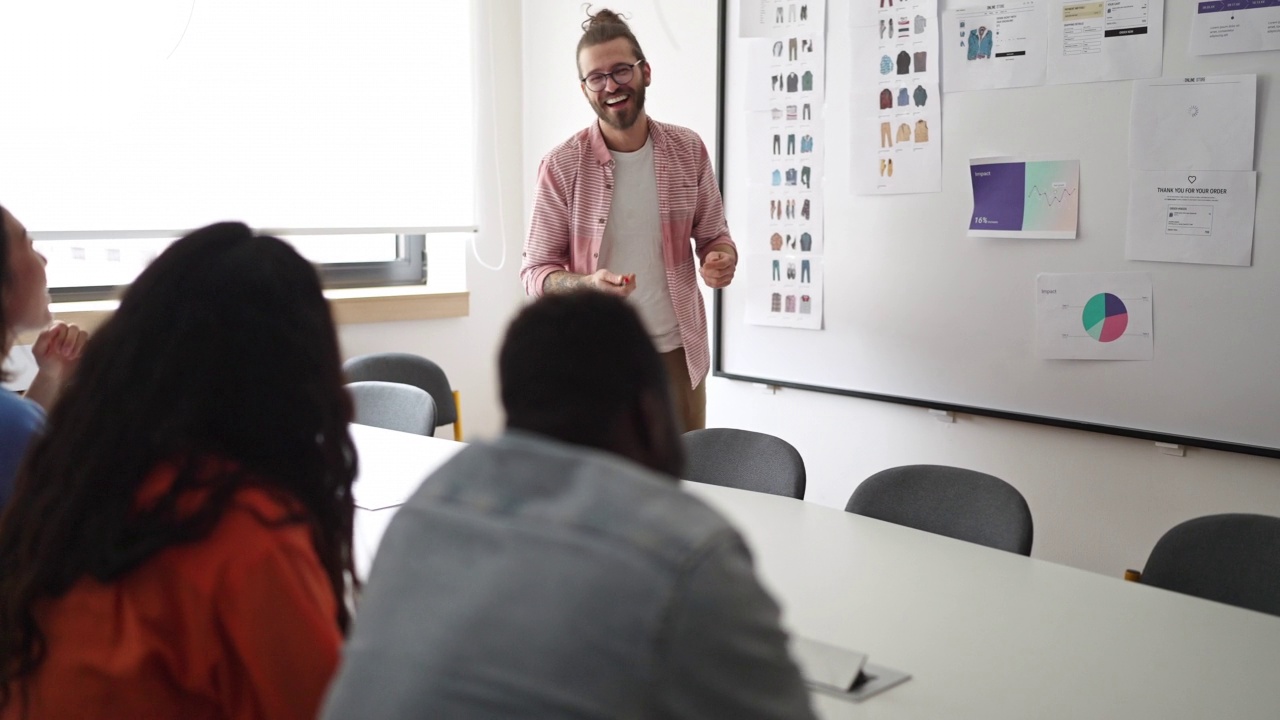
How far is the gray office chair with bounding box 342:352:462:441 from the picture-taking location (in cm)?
387

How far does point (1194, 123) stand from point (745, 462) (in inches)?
60.5

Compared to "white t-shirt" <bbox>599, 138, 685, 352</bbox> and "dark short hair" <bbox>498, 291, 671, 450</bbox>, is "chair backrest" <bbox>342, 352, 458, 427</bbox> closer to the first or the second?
"white t-shirt" <bbox>599, 138, 685, 352</bbox>

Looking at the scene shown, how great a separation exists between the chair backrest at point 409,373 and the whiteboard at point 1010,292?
110 cm

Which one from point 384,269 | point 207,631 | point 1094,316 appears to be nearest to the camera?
point 207,631

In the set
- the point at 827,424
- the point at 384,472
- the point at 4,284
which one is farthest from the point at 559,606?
the point at 827,424

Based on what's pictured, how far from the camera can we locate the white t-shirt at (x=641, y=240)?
11.7ft

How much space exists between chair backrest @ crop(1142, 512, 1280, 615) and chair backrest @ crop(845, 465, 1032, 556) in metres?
0.26

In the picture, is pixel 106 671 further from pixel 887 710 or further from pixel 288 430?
pixel 887 710

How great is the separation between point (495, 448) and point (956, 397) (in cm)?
291

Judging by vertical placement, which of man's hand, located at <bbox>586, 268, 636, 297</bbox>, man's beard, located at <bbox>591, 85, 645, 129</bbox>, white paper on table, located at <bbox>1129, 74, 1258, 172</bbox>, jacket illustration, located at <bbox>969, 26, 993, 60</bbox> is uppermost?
jacket illustration, located at <bbox>969, 26, 993, 60</bbox>

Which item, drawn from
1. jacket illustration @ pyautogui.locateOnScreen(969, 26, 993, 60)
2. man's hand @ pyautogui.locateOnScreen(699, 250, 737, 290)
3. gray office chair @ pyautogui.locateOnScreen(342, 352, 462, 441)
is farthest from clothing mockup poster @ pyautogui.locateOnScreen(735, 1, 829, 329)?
gray office chair @ pyautogui.locateOnScreen(342, 352, 462, 441)

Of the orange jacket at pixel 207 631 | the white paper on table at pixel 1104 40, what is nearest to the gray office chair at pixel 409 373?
the white paper on table at pixel 1104 40

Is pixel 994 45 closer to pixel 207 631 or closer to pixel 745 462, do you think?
pixel 745 462

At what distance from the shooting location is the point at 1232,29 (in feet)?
9.45
